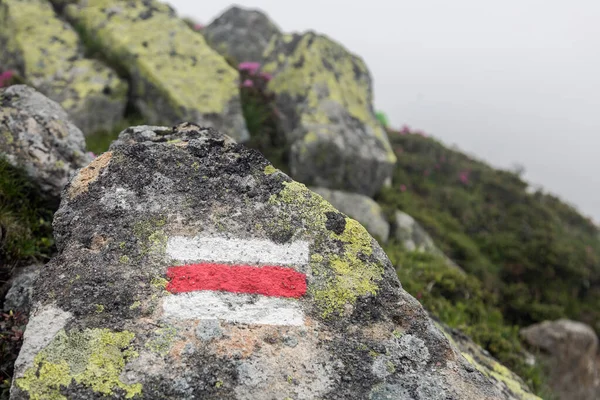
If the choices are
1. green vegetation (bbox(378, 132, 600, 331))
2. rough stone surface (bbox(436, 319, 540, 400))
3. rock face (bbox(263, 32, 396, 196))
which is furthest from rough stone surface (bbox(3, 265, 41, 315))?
green vegetation (bbox(378, 132, 600, 331))

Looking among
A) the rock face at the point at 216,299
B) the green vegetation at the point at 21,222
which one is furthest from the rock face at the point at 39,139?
the rock face at the point at 216,299

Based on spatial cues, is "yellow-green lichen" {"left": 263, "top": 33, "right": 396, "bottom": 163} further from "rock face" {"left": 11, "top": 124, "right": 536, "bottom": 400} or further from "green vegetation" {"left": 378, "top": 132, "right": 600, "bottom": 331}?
"rock face" {"left": 11, "top": 124, "right": 536, "bottom": 400}

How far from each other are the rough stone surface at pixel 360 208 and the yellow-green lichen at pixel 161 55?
289cm

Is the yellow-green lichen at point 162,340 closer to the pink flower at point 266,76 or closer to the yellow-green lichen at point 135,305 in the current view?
the yellow-green lichen at point 135,305

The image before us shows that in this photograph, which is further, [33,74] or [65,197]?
[33,74]

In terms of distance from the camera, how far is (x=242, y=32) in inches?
676

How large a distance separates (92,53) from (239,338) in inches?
351

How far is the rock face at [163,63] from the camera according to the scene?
8.95m

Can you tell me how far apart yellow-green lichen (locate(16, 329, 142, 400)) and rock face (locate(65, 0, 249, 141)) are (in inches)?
263

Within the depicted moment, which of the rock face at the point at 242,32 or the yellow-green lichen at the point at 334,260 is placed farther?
the rock face at the point at 242,32

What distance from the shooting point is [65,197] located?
3189 mm

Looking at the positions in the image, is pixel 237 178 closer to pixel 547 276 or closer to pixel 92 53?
pixel 92 53

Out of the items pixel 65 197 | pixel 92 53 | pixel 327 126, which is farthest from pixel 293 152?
pixel 65 197

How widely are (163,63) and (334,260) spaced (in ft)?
25.4
